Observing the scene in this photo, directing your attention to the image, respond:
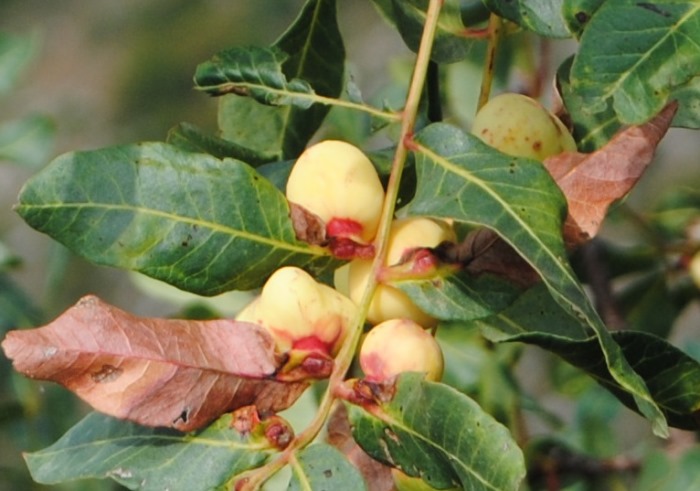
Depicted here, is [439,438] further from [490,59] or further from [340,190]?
[490,59]

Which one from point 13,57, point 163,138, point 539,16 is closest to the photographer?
point 539,16

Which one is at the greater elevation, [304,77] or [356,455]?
[304,77]

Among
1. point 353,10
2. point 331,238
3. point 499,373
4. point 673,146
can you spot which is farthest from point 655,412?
point 353,10

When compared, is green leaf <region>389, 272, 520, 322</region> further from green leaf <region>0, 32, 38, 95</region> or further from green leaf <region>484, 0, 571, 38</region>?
green leaf <region>0, 32, 38, 95</region>

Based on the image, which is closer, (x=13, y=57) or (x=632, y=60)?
(x=632, y=60)

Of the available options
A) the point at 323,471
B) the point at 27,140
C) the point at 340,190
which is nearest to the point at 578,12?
the point at 340,190

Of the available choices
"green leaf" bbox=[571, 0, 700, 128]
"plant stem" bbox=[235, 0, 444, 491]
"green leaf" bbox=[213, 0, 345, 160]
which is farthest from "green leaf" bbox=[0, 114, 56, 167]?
"green leaf" bbox=[571, 0, 700, 128]

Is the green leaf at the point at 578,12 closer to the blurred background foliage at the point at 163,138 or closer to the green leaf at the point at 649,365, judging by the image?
the green leaf at the point at 649,365

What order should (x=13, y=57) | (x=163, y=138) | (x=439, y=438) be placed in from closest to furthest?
(x=439, y=438) → (x=13, y=57) → (x=163, y=138)
